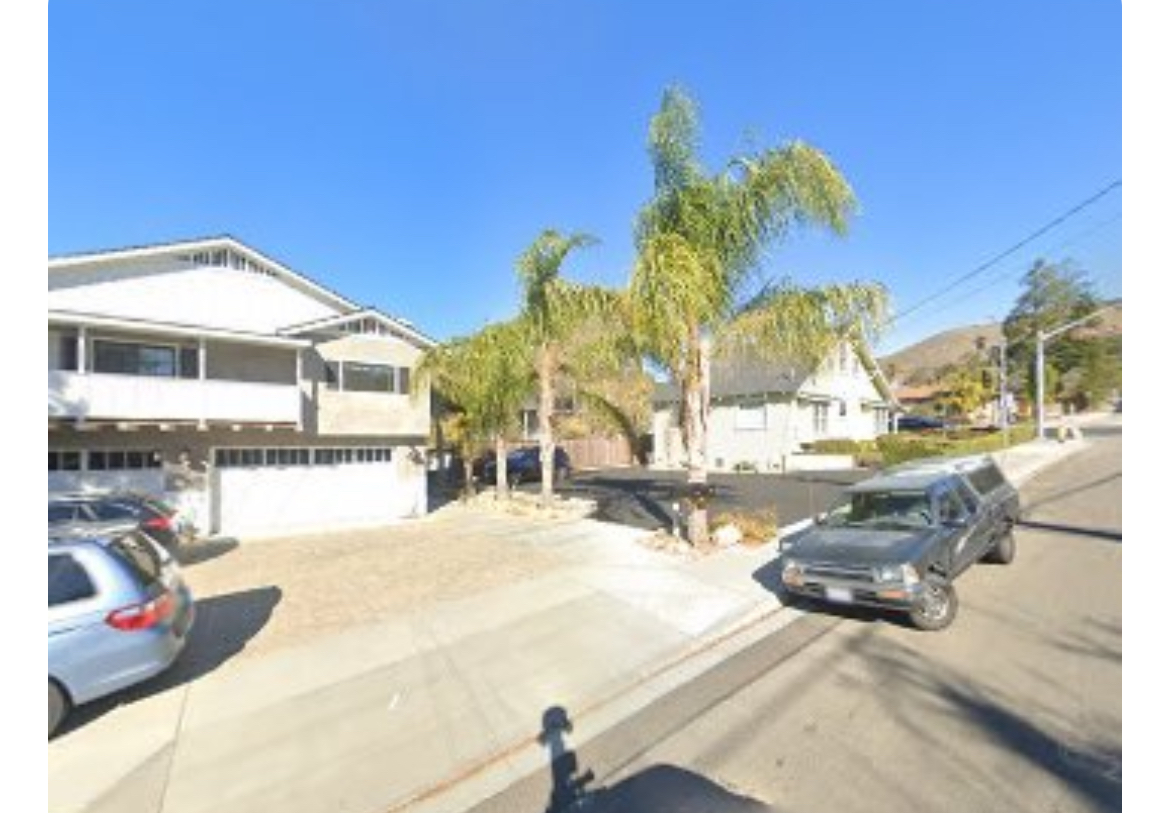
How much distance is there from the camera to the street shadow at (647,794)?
4039mm

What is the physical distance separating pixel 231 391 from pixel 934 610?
15.8 m

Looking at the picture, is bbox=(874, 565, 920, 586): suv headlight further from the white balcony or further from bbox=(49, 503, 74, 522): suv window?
the white balcony

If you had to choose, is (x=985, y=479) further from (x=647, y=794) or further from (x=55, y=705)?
(x=55, y=705)

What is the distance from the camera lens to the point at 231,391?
1568 centimetres

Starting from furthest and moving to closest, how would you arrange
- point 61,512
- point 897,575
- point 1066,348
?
point 1066,348 → point 61,512 → point 897,575

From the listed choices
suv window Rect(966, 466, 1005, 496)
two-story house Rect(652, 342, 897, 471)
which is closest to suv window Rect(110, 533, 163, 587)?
suv window Rect(966, 466, 1005, 496)

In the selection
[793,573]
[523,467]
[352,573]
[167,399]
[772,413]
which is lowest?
[352,573]

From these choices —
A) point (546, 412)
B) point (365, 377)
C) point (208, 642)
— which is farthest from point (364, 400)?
point (208, 642)

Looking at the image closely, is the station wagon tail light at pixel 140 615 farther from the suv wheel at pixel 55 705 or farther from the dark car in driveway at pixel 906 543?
the dark car in driveway at pixel 906 543

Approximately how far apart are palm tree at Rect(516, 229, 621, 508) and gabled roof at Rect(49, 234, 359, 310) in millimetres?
7199

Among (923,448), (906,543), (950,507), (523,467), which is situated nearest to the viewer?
(906,543)

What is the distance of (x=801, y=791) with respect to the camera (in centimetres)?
411

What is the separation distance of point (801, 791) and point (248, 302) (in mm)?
18873
